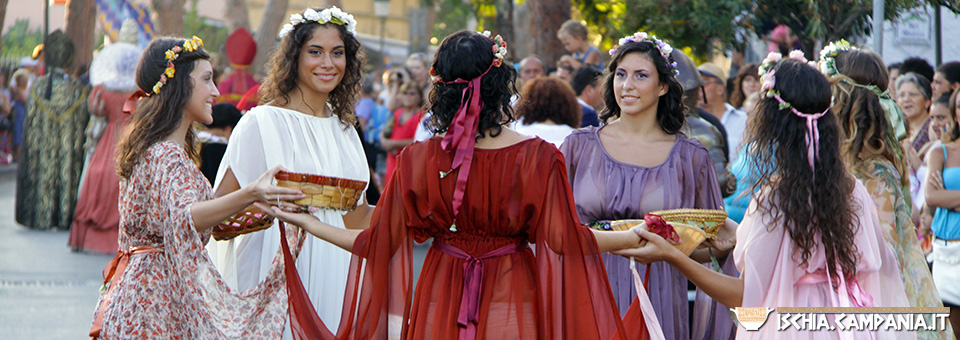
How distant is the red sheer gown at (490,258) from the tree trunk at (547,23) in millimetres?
12485

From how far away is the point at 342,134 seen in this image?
192 inches

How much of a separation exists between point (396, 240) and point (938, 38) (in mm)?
7640

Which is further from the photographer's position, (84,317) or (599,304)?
(84,317)

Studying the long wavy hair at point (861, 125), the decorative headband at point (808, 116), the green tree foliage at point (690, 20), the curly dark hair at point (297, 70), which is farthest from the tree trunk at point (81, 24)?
the decorative headband at point (808, 116)

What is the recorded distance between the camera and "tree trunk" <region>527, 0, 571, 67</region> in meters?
15.8

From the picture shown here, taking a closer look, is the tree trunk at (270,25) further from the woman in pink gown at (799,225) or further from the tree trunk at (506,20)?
the woman in pink gown at (799,225)

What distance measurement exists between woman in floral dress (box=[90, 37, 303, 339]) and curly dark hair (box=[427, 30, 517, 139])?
0.87 metres

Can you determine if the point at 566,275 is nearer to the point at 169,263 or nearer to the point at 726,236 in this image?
the point at 726,236

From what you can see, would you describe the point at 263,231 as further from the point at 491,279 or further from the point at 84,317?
the point at 84,317

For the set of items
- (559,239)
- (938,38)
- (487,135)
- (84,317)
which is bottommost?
(84,317)

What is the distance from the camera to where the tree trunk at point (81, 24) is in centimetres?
1498

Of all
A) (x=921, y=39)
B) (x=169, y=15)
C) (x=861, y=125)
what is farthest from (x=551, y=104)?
(x=169, y=15)

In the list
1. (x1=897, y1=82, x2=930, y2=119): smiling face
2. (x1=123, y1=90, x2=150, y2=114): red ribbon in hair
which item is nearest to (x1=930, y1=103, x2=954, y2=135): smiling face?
(x1=897, y1=82, x2=930, y2=119): smiling face

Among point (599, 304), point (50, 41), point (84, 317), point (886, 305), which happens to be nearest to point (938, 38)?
point (886, 305)
